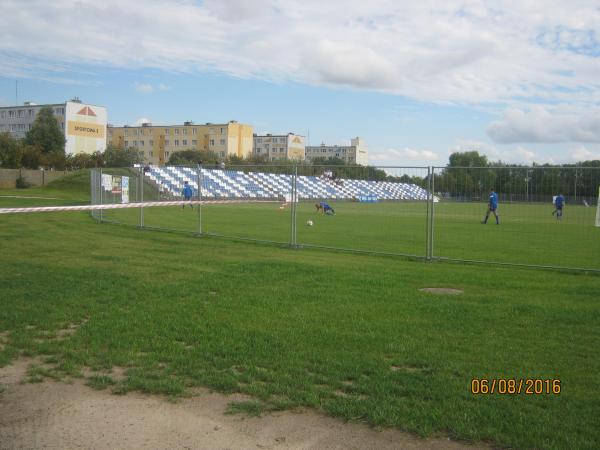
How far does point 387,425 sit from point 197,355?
240 cm

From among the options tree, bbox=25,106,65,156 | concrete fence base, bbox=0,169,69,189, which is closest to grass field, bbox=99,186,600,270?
concrete fence base, bbox=0,169,69,189

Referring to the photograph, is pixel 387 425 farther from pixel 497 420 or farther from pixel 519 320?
pixel 519 320

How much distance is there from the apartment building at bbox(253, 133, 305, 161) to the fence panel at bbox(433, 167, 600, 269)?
124089 millimetres

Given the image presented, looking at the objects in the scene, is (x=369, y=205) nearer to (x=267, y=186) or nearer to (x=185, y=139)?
(x=267, y=186)

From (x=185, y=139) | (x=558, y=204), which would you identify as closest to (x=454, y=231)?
(x=558, y=204)

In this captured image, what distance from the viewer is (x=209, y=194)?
20.8 metres

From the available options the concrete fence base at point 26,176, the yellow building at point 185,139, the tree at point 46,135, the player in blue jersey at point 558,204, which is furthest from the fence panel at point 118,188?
the yellow building at point 185,139

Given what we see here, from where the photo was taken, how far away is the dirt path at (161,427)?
4.22m

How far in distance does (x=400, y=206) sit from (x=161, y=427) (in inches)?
452

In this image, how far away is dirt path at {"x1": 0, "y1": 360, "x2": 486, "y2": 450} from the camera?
13.8 feet

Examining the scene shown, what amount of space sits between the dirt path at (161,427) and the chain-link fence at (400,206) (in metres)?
9.50

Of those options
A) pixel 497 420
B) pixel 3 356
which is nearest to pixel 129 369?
pixel 3 356

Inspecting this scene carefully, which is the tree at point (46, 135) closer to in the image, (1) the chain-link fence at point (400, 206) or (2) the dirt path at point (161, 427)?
(1) the chain-link fence at point (400, 206)

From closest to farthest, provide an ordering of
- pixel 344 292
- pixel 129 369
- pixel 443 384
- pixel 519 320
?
1. pixel 443 384
2. pixel 129 369
3. pixel 519 320
4. pixel 344 292
